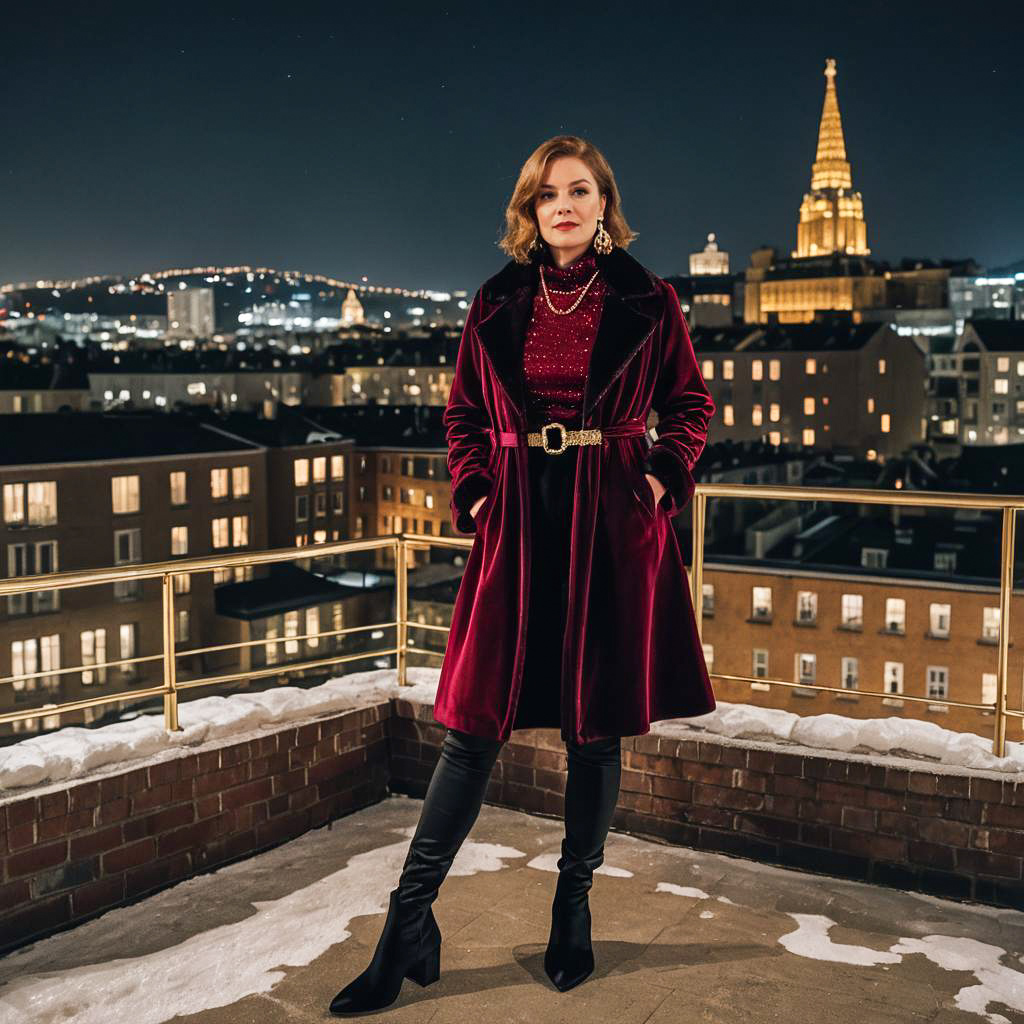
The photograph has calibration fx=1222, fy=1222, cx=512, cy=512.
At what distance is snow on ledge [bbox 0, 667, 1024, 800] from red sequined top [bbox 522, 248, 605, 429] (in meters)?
1.30

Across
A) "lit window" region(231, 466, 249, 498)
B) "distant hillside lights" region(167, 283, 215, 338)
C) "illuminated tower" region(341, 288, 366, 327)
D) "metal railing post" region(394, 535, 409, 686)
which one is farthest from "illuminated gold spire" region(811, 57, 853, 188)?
"metal railing post" region(394, 535, 409, 686)

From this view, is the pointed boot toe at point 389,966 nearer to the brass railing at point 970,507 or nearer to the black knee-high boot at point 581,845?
the black knee-high boot at point 581,845

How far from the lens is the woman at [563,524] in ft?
9.08

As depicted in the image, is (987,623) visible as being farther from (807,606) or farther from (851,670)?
(807,606)

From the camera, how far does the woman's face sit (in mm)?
2799

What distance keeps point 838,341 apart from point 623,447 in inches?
2991

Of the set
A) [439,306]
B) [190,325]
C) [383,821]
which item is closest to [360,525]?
[383,821]

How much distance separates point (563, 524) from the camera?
110 inches

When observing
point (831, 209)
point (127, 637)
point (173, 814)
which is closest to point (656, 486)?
point (173, 814)

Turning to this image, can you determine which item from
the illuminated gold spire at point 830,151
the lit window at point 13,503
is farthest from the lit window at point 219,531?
→ the illuminated gold spire at point 830,151

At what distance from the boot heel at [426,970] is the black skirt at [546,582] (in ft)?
1.86

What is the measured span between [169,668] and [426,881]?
4.20 feet

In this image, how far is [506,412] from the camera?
2832 millimetres

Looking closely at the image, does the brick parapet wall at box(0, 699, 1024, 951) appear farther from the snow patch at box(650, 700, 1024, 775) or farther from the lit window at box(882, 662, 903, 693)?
the lit window at box(882, 662, 903, 693)
